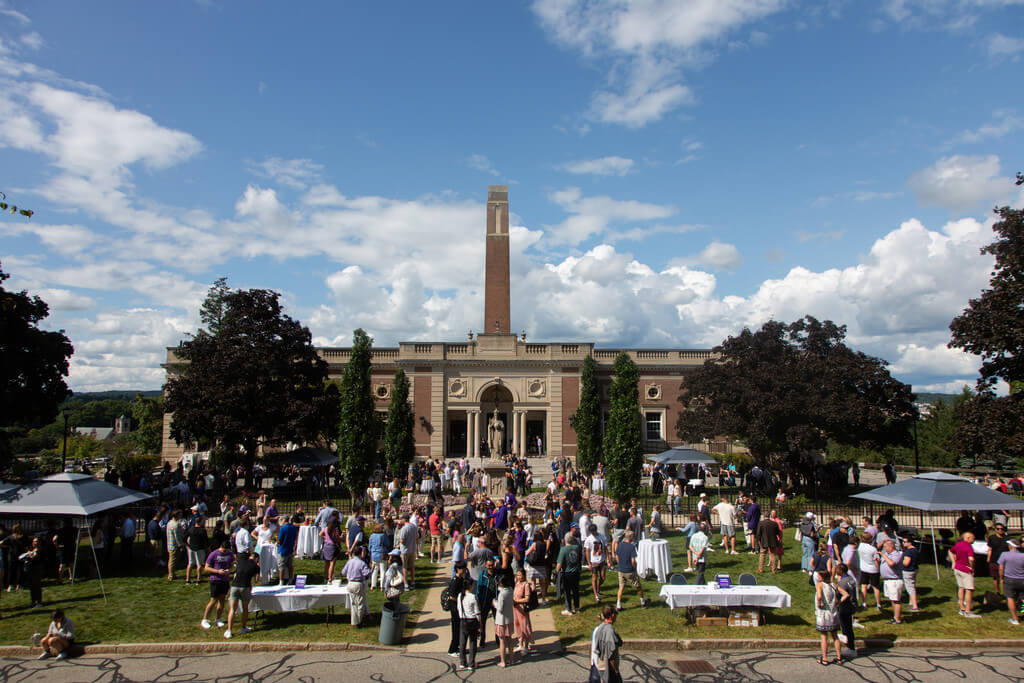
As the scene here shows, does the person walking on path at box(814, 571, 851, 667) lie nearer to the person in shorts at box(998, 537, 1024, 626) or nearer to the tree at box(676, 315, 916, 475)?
the person in shorts at box(998, 537, 1024, 626)

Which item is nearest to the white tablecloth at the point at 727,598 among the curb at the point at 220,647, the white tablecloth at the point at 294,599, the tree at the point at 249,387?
the curb at the point at 220,647

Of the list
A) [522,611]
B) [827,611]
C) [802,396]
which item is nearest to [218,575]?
[522,611]

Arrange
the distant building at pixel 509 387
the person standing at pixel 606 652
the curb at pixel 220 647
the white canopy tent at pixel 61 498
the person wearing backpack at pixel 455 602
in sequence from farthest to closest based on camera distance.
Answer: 1. the distant building at pixel 509 387
2. the white canopy tent at pixel 61 498
3. the curb at pixel 220 647
4. the person wearing backpack at pixel 455 602
5. the person standing at pixel 606 652

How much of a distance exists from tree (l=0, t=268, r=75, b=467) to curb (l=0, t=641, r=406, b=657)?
10486 mm

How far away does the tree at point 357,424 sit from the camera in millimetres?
23688

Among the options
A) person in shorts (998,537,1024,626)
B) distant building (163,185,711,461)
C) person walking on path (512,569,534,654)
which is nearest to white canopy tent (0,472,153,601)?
person walking on path (512,569,534,654)

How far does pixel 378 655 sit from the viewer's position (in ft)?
31.3

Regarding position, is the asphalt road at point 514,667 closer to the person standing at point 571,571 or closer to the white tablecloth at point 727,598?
the white tablecloth at point 727,598

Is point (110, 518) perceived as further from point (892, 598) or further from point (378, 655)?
point (892, 598)

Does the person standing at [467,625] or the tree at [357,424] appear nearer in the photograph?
the person standing at [467,625]

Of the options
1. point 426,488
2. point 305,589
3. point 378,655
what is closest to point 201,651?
point 305,589

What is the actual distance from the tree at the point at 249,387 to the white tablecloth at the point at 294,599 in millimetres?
16514

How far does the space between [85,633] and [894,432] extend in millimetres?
27938

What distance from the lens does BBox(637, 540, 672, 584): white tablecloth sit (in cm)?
1263
